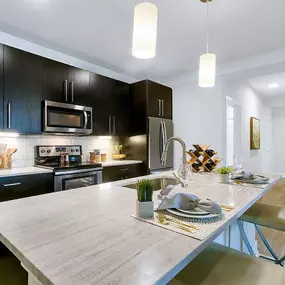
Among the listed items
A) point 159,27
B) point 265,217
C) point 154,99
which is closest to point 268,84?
point 154,99

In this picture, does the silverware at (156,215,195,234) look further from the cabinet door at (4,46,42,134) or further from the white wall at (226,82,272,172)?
the white wall at (226,82,272,172)

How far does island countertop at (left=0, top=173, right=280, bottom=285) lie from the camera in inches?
21.0

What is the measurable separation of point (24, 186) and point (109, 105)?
5.95ft

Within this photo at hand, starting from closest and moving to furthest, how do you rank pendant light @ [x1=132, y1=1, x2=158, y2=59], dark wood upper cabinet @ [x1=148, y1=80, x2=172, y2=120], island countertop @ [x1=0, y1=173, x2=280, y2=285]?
island countertop @ [x1=0, y1=173, x2=280, y2=285], pendant light @ [x1=132, y1=1, x2=158, y2=59], dark wood upper cabinet @ [x1=148, y1=80, x2=172, y2=120]

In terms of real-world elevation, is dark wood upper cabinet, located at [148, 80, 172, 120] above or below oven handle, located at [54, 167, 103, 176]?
above

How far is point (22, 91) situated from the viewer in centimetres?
257

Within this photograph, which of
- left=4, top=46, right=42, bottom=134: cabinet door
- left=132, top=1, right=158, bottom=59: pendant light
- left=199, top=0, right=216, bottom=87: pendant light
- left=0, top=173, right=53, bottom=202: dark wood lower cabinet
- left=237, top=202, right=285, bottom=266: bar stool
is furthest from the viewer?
left=4, top=46, right=42, bottom=134: cabinet door

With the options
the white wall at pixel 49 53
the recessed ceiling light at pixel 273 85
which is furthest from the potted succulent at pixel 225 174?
the recessed ceiling light at pixel 273 85

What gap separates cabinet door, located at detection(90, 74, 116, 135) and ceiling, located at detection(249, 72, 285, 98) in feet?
11.8

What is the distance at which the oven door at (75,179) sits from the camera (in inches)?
101

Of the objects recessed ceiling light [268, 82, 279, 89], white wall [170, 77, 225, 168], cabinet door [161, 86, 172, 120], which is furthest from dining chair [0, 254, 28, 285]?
recessed ceiling light [268, 82, 279, 89]

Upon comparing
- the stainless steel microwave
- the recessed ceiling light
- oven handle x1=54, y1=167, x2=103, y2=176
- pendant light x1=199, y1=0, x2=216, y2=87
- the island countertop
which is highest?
the recessed ceiling light

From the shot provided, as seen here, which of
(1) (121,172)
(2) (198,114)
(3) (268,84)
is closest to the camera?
(1) (121,172)

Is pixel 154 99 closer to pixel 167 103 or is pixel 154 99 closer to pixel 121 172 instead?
pixel 167 103
